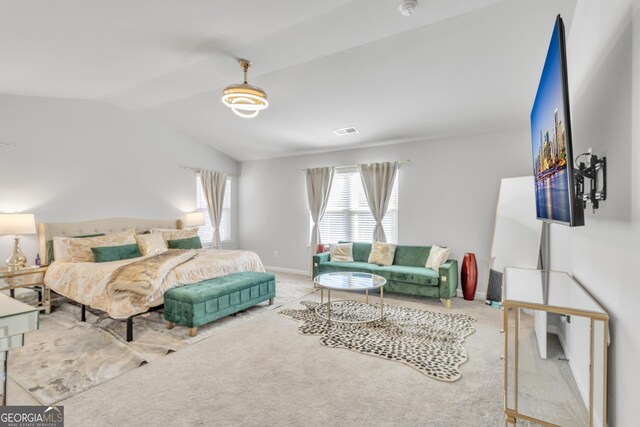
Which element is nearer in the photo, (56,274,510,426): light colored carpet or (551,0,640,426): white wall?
(551,0,640,426): white wall

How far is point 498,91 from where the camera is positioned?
3625mm

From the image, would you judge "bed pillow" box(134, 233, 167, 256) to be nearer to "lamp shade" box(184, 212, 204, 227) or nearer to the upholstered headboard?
the upholstered headboard

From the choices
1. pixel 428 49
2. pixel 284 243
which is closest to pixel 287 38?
pixel 428 49

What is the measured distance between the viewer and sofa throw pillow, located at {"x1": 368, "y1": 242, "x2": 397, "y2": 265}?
519cm

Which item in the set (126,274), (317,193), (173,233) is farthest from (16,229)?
(317,193)

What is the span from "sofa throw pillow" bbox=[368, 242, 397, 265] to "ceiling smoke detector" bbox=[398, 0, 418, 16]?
364cm

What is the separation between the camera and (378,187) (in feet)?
18.4

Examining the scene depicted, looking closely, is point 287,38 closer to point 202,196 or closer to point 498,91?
point 498,91

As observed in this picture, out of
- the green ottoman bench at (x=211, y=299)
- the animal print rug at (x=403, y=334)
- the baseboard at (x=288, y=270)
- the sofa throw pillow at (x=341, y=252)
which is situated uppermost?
the sofa throw pillow at (x=341, y=252)

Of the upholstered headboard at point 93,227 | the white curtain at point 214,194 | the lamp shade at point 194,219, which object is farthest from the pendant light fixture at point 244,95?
the white curtain at point 214,194

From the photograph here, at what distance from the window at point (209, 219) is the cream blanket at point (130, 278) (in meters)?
2.45

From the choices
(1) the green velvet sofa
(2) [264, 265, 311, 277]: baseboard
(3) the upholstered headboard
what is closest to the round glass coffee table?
(1) the green velvet sofa

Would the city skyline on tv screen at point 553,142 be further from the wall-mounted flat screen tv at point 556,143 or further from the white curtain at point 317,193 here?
the white curtain at point 317,193

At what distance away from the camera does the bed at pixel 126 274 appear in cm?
333
